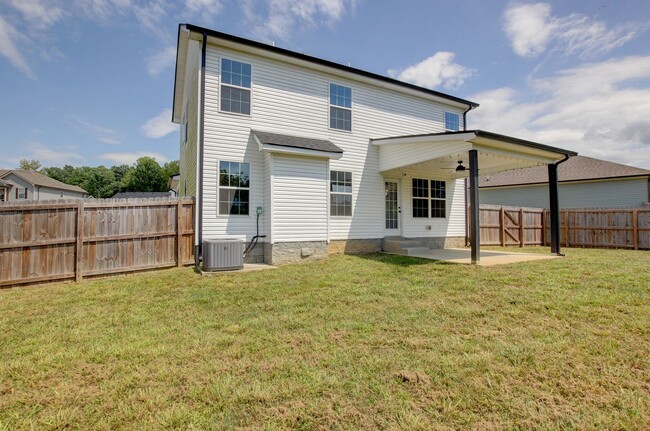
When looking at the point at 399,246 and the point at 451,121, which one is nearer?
the point at 399,246

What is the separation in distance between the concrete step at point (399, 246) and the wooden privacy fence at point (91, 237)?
6606 millimetres

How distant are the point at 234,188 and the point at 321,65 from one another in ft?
16.6

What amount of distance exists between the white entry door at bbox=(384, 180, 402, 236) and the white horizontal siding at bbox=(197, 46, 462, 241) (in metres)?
0.30

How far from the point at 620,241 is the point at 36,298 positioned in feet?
65.4

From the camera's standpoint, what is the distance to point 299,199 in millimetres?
8992

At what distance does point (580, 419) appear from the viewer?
7.00ft

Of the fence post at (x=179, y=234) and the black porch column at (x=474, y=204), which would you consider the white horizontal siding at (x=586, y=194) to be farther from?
the fence post at (x=179, y=234)

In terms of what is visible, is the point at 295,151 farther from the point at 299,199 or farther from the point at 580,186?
the point at 580,186

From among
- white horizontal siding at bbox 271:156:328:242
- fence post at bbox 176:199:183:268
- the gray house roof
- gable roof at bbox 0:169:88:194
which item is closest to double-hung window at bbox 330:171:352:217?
white horizontal siding at bbox 271:156:328:242

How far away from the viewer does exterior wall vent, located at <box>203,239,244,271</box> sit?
7605 mm

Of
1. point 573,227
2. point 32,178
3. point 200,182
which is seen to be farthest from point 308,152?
point 32,178

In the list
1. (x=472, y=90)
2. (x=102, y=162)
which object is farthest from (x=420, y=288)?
(x=102, y=162)

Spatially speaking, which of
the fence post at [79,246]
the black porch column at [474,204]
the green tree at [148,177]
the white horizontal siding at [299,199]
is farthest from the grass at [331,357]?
the green tree at [148,177]

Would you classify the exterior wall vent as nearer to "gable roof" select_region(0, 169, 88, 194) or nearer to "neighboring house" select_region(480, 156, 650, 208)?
"neighboring house" select_region(480, 156, 650, 208)
